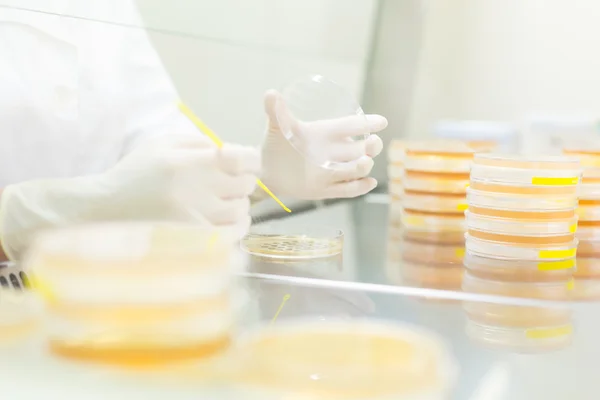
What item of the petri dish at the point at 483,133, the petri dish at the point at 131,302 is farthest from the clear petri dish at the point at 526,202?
the petri dish at the point at 483,133

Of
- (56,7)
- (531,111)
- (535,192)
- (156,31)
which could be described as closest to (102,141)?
(56,7)

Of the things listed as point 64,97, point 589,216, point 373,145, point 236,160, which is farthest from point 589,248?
point 64,97

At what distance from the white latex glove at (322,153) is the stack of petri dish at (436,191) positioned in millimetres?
276

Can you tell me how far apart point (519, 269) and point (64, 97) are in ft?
2.58

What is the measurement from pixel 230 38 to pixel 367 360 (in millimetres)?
1163

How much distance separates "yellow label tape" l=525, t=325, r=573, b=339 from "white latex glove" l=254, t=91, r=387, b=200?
439 millimetres

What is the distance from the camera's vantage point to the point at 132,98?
1.26 meters

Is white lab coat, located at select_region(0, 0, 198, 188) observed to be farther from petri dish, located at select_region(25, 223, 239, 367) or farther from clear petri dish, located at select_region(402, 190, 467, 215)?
clear petri dish, located at select_region(402, 190, 467, 215)

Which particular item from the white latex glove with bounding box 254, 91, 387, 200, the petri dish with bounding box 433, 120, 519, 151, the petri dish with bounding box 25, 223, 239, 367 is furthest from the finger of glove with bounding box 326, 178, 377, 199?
the petri dish with bounding box 433, 120, 519, 151

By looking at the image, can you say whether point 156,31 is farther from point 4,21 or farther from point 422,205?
point 422,205

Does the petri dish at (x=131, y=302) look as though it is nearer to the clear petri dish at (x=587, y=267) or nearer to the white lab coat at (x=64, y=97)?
the white lab coat at (x=64, y=97)

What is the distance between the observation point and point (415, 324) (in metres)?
0.75

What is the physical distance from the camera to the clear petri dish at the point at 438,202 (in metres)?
1.44

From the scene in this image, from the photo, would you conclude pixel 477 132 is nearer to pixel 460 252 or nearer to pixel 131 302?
pixel 460 252
